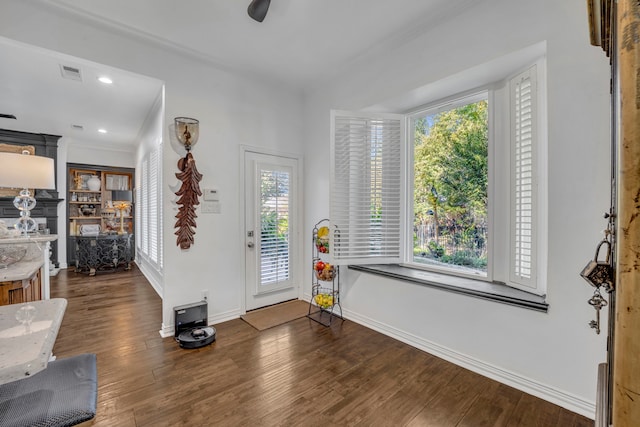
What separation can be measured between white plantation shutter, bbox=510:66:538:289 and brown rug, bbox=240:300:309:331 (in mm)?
2283

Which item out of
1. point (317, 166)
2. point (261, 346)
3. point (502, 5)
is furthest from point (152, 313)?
point (502, 5)

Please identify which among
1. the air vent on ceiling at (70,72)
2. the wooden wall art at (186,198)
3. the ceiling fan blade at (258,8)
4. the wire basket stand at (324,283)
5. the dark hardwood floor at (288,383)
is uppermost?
the air vent on ceiling at (70,72)

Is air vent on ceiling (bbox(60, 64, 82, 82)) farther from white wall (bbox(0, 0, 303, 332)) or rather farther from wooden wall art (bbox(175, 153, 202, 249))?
wooden wall art (bbox(175, 153, 202, 249))

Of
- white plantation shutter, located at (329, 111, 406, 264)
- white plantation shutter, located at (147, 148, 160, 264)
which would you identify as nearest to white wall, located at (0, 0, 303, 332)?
white plantation shutter, located at (329, 111, 406, 264)

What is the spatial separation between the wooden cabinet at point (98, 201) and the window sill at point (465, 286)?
610cm

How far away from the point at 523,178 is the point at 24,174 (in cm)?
367

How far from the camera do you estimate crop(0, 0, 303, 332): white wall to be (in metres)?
2.55

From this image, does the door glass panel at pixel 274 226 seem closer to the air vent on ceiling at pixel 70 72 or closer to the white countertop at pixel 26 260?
the white countertop at pixel 26 260

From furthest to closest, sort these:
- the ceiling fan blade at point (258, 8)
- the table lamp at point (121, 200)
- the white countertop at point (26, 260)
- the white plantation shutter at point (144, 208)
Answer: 1. the table lamp at point (121, 200)
2. the white plantation shutter at point (144, 208)
3. the ceiling fan blade at point (258, 8)
4. the white countertop at point (26, 260)

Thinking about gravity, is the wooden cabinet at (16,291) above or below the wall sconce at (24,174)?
below

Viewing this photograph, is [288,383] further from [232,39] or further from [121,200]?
[121,200]

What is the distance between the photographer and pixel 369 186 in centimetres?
306

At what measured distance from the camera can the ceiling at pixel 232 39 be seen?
2334 mm

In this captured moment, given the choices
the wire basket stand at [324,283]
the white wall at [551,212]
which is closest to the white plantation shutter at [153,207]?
the wire basket stand at [324,283]
